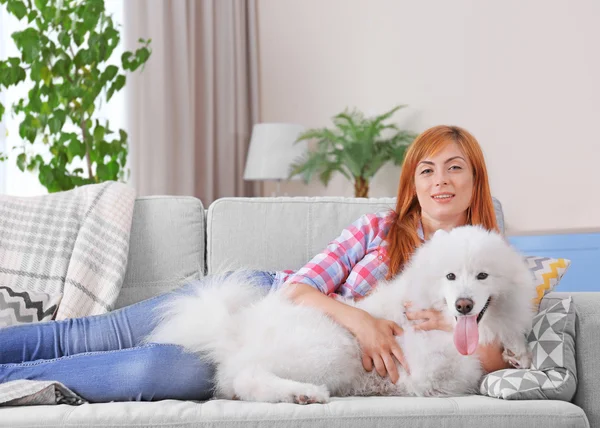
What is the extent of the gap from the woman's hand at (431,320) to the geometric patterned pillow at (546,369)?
15 centimetres

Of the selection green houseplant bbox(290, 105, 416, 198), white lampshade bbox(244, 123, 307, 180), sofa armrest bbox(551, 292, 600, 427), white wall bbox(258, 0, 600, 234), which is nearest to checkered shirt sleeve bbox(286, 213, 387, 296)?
sofa armrest bbox(551, 292, 600, 427)

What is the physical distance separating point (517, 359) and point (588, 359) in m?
0.18

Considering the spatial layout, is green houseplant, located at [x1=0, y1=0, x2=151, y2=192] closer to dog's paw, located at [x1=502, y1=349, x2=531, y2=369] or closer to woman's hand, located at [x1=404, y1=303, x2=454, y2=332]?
woman's hand, located at [x1=404, y1=303, x2=454, y2=332]

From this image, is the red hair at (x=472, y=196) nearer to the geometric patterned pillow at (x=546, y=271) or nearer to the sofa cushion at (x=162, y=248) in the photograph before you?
the geometric patterned pillow at (x=546, y=271)

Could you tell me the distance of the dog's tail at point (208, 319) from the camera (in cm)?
172

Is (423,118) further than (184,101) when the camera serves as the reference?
No

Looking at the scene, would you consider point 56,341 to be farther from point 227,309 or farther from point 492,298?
point 492,298

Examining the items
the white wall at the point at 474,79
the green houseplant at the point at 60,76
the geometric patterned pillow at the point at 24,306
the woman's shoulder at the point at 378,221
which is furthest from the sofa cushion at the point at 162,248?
the white wall at the point at 474,79

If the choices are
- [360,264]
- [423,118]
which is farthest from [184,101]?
[360,264]

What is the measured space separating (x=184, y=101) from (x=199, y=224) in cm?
253

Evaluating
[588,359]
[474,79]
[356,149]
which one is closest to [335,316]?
Result: [588,359]

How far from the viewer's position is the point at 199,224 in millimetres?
2461

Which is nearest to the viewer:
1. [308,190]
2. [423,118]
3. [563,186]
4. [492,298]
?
[492,298]

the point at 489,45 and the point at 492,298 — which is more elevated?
the point at 489,45
